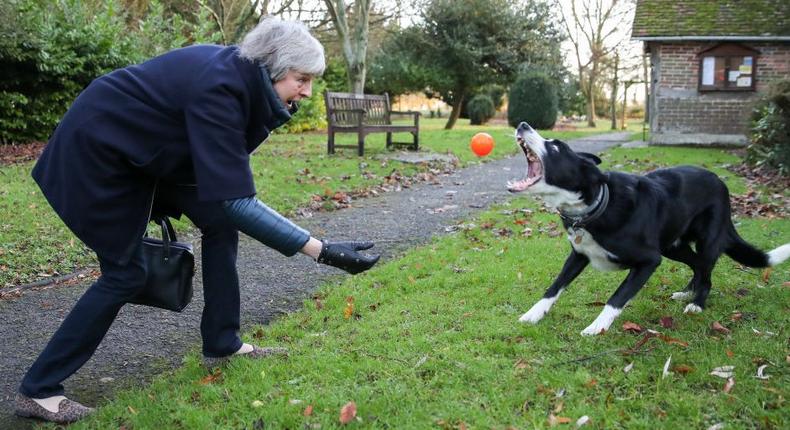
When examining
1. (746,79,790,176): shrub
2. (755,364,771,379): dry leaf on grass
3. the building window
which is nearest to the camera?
(755,364,771,379): dry leaf on grass

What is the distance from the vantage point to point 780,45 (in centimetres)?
1759

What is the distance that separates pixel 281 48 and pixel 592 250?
2.23 meters

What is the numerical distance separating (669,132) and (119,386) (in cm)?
1783

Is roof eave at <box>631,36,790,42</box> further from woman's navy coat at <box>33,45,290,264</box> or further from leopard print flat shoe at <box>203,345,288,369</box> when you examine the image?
woman's navy coat at <box>33,45,290,264</box>

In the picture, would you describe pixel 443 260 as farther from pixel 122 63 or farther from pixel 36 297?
pixel 122 63

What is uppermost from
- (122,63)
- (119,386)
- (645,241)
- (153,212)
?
(122,63)

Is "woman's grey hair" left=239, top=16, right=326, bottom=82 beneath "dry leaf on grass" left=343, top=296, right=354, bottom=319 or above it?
above

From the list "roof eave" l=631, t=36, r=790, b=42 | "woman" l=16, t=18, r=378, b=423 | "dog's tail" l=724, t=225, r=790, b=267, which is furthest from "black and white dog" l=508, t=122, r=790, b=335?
"roof eave" l=631, t=36, r=790, b=42

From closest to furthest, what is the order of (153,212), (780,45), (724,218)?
1. (153,212)
2. (724,218)
3. (780,45)

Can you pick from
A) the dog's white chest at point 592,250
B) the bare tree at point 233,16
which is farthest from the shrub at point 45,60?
the dog's white chest at point 592,250

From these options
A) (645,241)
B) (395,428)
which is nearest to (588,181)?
(645,241)

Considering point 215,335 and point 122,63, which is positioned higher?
point 122,63

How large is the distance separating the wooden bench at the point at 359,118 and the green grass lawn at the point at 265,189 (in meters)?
0.39

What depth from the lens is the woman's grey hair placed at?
9.97 feet
